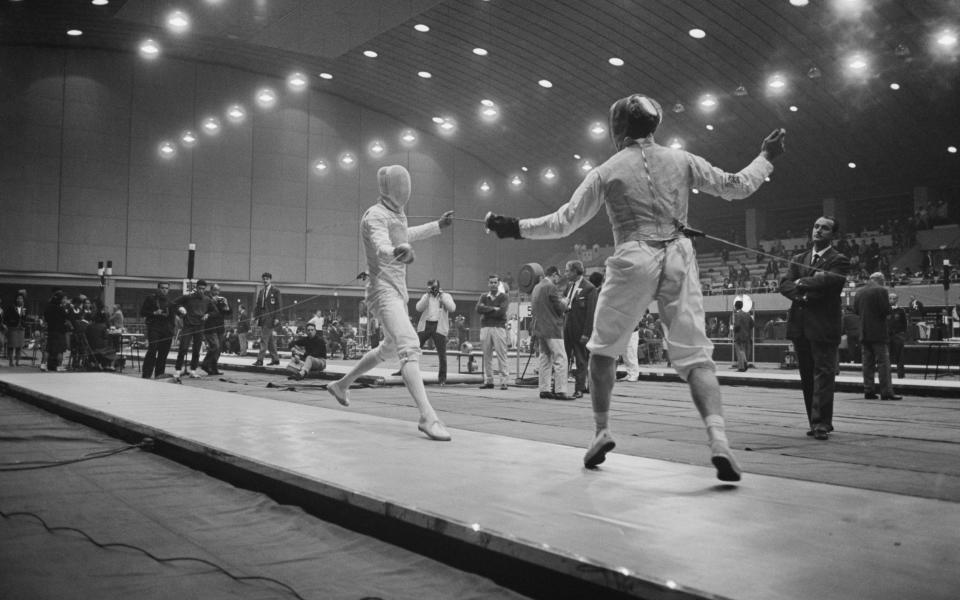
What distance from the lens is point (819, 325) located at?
534cm

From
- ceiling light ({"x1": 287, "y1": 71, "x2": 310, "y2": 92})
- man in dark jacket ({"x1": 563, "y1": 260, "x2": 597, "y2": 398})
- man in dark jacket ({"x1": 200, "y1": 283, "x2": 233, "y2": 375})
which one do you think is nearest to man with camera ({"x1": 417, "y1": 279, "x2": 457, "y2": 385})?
man in dark jacket ({"x1": 563, "y1": 260, "x2": 597, "y2": 398})

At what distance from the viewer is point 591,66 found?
2358 centimetres

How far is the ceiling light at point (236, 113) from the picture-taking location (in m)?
29.4

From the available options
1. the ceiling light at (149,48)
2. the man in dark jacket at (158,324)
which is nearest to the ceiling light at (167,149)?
the ceiling light at (149,48)

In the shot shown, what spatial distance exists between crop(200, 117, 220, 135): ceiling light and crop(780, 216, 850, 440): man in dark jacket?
27435 mm

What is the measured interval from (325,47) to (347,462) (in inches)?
961

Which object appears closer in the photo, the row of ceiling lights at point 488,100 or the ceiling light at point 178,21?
the row of ceiling lights at point 488,100

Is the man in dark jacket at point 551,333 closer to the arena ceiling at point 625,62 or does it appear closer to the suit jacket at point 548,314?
the suit jacket at point 548,314

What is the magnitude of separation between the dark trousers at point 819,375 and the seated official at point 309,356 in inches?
312

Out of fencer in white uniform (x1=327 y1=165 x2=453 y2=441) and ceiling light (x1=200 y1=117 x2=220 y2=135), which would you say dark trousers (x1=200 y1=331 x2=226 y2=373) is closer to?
fencer in white uniform (x1=327 y1=165 x2=453 y2=441)

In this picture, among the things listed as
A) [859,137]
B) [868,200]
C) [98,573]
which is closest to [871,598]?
[98,573]

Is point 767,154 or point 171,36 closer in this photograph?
point 767,154

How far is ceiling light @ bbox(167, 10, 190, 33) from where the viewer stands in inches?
893

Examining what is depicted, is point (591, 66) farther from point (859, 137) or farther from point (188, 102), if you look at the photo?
point (188, 102)
